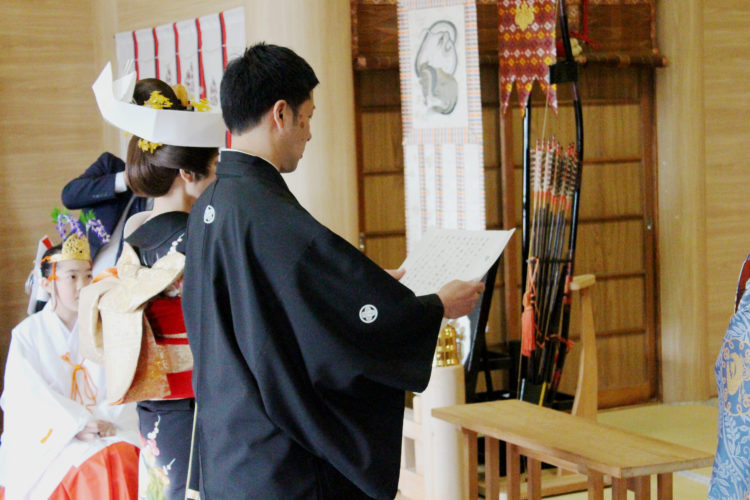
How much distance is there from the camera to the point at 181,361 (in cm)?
225

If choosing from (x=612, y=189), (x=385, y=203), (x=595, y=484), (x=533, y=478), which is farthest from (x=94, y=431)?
(x=612, y=189)

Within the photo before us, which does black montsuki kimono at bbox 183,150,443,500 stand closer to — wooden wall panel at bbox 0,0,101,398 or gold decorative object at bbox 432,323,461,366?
gold decorative object at bbox 432,323,461,366

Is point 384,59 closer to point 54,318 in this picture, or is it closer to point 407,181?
point 407,181

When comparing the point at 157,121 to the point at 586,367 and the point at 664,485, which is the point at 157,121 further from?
the point at 586,367

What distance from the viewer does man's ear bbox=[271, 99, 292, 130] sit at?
1737 millimetres

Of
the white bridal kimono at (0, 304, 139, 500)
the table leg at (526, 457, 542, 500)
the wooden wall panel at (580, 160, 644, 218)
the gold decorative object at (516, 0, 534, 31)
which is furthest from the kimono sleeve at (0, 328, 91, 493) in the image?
the wooden wall panel at (580, 160, 644, 218)

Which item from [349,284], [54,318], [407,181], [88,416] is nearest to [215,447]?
[349,284]

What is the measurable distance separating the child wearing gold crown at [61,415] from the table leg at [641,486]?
1568mm

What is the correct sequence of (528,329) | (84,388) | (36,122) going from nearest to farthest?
→ (84,388), (528,329), (36,122)

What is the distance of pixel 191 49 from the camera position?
4652 mm

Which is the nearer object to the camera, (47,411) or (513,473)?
(513,473)

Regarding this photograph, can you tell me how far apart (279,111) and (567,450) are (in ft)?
3.22

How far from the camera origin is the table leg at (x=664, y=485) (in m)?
2.06

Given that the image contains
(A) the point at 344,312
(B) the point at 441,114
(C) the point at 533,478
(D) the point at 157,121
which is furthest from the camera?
(B) the point at 441,114
